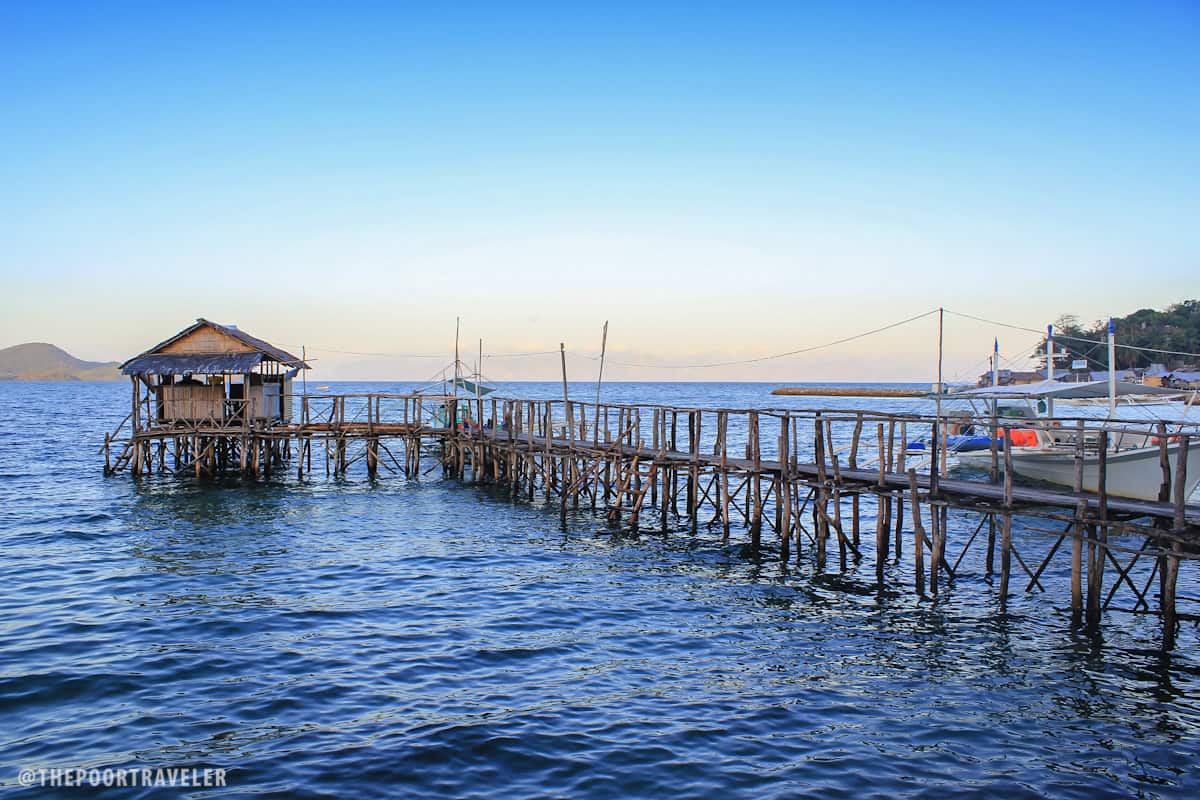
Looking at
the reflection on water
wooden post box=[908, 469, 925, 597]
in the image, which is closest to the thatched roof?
the reflection on water

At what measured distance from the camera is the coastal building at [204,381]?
108 feet

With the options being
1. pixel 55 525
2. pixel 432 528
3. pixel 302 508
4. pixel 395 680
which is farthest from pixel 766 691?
pixel 55 525

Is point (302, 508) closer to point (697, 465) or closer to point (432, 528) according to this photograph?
point (432, 528)

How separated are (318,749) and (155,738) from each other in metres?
2.07

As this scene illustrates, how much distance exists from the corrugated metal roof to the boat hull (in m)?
28.9

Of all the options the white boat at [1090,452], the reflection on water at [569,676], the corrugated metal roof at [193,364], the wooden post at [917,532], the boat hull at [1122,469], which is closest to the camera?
the reflection on water at [569,676]

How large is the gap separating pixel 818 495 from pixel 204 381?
26614 mm

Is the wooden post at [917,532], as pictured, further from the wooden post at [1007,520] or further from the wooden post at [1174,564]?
the wooden post at [1174,564]

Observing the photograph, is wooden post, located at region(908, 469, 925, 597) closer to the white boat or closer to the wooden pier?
the wooden pier

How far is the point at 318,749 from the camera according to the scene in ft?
32.4

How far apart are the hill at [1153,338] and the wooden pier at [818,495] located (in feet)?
189

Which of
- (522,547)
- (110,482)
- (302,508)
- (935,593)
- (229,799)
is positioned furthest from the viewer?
(110,482)

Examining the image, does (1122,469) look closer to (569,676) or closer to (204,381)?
(569,676)

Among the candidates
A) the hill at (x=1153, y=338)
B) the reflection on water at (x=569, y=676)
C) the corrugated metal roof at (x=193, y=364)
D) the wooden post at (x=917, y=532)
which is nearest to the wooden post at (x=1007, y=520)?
the reflection on water at (x=569, y=676)
